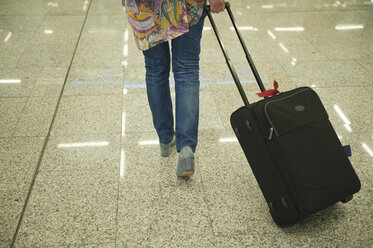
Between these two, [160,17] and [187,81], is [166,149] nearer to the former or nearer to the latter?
[187,81]

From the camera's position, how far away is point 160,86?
5.37 feet

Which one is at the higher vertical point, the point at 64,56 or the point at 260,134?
the point at 260,134

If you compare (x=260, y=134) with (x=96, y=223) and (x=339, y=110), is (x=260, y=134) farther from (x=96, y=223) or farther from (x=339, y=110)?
(x=339, y=110)

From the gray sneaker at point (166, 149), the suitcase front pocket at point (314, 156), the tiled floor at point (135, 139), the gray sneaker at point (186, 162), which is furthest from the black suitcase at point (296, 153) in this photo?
the gray sneaker at point (166, 149)

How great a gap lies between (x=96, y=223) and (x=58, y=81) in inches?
56.7

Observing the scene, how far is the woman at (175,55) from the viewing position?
4.53 feet

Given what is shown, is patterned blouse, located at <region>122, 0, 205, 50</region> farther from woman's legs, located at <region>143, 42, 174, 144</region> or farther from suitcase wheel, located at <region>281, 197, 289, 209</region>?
suitcase wheel, located at <region>281, 197, 289, 209</region>

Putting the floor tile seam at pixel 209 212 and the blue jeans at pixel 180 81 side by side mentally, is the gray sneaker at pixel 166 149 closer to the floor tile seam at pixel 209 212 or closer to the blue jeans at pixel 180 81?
the blue jeans at pixel 180 81

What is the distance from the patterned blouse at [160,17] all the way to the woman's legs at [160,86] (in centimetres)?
9

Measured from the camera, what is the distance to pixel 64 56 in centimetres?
291

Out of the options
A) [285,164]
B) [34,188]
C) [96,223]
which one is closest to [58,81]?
[34,188]

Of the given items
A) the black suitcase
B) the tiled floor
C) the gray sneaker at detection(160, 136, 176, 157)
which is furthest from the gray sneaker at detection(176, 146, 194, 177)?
the black suitcase

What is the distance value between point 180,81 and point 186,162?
0.41 metres

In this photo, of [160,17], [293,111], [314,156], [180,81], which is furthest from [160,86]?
[314,156]
